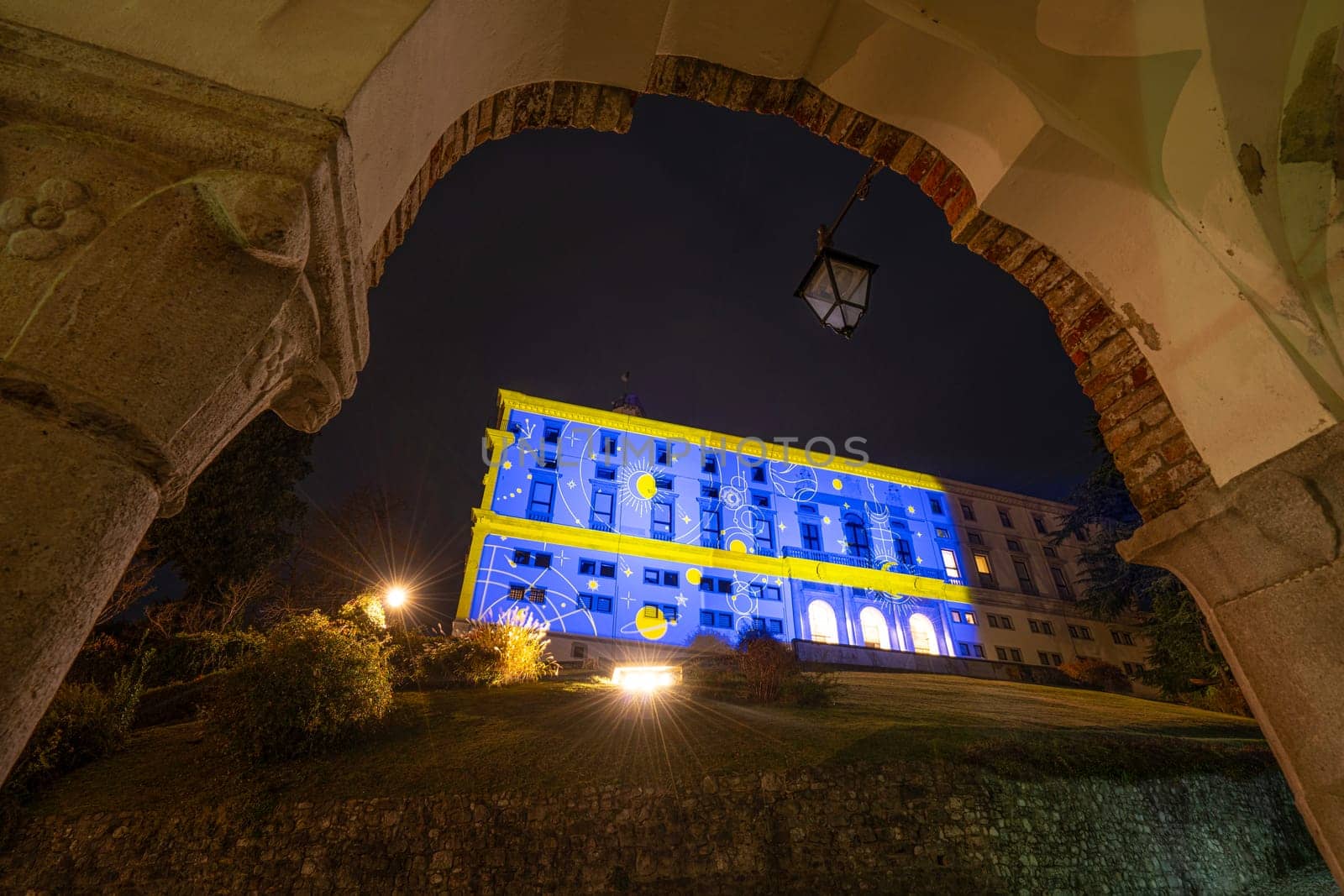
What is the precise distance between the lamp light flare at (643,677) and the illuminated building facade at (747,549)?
787 cm

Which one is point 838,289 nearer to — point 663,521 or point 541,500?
point 541,500

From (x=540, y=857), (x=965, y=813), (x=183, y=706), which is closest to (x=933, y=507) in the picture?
(x=965, y=813)

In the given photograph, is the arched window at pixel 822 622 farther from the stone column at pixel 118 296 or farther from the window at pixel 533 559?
the stone column at pixel 118 296

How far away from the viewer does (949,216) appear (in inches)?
158

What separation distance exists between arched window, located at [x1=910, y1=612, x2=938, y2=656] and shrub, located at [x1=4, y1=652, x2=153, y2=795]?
32.3 meters

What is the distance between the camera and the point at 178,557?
741 inches

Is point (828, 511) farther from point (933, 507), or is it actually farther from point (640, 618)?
point (640, 618)

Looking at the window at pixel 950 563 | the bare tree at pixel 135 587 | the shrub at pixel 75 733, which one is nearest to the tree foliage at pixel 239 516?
the bare tree at pixel 135 587

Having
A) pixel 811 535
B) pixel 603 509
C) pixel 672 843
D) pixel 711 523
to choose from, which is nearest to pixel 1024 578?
pixel 811 535

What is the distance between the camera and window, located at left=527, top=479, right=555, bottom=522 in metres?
28.6

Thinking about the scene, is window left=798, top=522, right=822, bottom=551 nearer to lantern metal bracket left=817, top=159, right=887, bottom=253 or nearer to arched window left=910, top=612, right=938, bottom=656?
arched window left=910, top=612, right=938, bottom=656

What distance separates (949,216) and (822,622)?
29969mm

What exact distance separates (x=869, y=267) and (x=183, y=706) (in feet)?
60.0

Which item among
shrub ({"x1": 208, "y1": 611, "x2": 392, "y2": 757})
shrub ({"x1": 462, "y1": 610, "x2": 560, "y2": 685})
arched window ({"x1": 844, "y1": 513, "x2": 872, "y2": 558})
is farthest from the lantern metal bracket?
arched window ({"x1": 844, "y1": 513, "x2": 872, "y2": 558})
